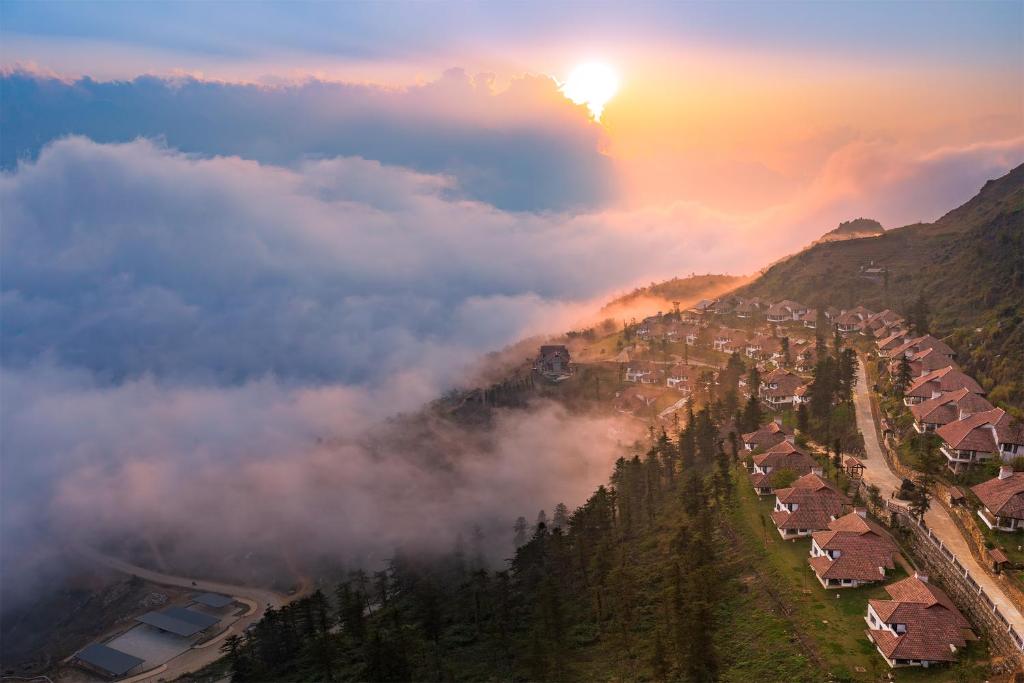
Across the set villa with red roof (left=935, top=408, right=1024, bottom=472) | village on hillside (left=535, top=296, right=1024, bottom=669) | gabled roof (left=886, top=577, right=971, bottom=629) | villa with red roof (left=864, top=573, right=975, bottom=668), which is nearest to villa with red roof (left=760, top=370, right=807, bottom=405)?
village on hillside (left=535, top=296, right=1024, bottom=669)

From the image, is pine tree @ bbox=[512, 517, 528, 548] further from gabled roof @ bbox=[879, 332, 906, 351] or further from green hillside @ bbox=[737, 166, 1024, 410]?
gabled roof @ bbox=[879, 332, 906, 351]

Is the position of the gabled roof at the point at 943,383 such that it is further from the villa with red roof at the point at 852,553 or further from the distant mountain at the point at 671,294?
the distant mountain at the point at 671,294

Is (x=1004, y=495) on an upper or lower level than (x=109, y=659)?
upper

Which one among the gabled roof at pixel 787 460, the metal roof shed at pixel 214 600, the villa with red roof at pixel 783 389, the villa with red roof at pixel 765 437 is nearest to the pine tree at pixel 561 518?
the villa with red roof at pixel 765 437

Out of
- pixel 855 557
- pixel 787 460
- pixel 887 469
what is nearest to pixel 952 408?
pixel 887 469

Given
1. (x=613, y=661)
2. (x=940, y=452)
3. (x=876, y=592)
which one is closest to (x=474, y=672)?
(x=613, y=661)

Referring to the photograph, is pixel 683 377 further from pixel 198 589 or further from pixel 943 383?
pixel 198 589

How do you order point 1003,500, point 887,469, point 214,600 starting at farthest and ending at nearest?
point 214,600 → point 887,469 → point 1003,500
